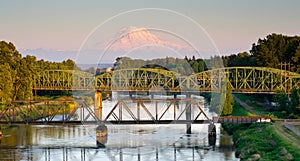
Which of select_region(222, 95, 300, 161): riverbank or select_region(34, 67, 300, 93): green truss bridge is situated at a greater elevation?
select_region(34, 67, 300, 93): green truss bridge

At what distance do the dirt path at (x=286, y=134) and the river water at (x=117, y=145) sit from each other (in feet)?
12.5

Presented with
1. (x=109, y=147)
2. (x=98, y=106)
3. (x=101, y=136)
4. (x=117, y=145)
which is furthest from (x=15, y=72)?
(x=109, y=147)

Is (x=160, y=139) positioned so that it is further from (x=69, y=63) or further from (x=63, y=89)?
(x=69, y=63)

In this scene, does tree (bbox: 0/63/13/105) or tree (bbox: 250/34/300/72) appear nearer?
tree (bbox: 0/63/13/105)

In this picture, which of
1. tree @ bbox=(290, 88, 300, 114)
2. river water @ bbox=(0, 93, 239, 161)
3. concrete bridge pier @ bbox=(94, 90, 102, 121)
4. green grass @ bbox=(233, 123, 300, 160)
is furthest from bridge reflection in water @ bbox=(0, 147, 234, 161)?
tree @ bbox=(290, 88, 300, 114)

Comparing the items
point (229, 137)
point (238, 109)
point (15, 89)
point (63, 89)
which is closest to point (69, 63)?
point (63, 89)

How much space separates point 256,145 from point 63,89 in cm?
6752

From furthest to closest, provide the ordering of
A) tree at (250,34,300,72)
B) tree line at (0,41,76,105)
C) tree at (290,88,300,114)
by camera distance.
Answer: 1. tree at (250,34,300,72)
2. tree line at (0,41,76,105)
3. tree at (290,88,300,114)

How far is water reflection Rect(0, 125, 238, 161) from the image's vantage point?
4038 cm

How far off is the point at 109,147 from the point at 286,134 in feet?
44.5

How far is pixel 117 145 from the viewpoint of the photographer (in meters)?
45.6

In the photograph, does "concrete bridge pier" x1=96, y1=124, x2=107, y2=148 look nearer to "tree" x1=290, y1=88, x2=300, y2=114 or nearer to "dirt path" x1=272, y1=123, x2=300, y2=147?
"dirt path" x1=272, y1=123, x2=300, y2=147

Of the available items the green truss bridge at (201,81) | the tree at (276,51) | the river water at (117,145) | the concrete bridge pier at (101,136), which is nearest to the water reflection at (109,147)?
the river water at (117,145)

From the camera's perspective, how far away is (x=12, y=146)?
45.0 metres
